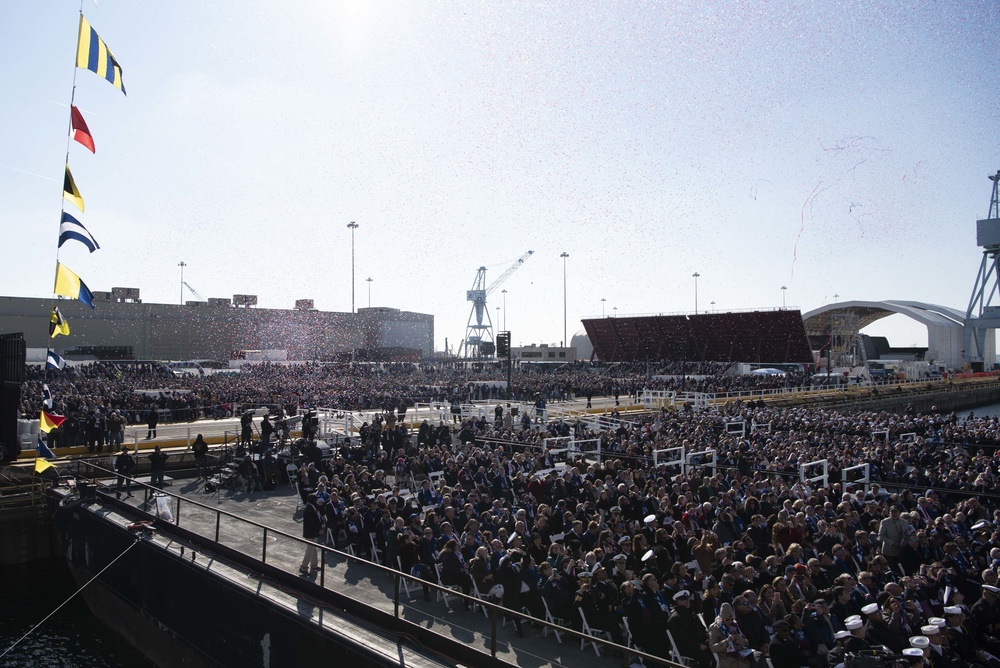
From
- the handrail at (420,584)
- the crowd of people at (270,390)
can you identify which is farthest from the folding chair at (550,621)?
the crowd of people at (270,390)

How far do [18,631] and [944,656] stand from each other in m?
16.3

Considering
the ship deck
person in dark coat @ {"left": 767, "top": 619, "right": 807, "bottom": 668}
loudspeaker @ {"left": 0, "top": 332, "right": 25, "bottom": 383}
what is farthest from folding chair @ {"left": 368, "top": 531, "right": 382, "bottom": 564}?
loudspeaker @ {"left": 0, "top": 332, "right": 25, "bottom": 383}

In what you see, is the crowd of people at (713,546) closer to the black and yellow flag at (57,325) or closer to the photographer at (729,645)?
the photographer at (729,645)

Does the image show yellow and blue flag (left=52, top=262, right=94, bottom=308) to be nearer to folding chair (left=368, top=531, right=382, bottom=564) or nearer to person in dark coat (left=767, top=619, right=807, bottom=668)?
folding chair (left=368, top=531, right=382, bottom=564)

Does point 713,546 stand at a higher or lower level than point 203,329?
lower

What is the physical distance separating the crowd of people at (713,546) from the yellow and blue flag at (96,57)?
8.14 m

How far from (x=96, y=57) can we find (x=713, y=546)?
12298 millimetres

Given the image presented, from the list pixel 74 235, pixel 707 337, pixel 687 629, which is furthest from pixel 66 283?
pixel 707 337

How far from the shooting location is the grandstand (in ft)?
241

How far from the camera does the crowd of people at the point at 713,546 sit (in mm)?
6859

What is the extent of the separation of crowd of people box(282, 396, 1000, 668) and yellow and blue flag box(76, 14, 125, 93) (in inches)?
321

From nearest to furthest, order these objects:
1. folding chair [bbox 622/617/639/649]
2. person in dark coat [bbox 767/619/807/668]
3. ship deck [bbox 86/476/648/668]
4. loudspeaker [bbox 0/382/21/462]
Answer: person in dark coat [bbox 767/619/807/668] < folding chair [bbox 622/617/639/649] < ship deck [bbox 86/476/648/668] < loudspeaker [bbox 0/382/21/462]

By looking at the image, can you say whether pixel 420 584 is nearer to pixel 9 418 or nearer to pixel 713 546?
pixel 713 546

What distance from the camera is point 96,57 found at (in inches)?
452
